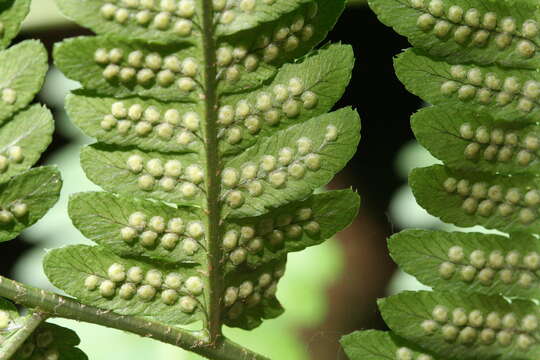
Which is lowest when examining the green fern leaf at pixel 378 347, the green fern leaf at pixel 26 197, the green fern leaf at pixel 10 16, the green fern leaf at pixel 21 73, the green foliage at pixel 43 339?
the green fern leaf at pixel 378 347

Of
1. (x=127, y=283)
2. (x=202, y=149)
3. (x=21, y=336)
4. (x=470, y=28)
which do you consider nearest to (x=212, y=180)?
(x=202, y=149)

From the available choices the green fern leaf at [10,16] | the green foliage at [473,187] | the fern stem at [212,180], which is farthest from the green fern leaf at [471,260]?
the green fern leaf at [10,16]

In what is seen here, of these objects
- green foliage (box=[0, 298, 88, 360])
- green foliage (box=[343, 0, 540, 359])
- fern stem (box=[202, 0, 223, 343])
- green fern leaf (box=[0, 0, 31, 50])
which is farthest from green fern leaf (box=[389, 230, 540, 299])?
green fern leaf (box=[0, 0, 31, 50])

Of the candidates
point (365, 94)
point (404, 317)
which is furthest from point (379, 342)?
point (365, 94)

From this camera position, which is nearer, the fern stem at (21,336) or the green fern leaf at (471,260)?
the fern stem at (21,336)

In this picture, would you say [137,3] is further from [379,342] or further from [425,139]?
[379,342]

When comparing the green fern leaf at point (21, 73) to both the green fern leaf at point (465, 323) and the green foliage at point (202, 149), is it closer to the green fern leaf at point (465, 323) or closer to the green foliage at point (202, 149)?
the green foliage at point (202, 149)

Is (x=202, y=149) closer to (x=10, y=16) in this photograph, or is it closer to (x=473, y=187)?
(x=10, y=16)
